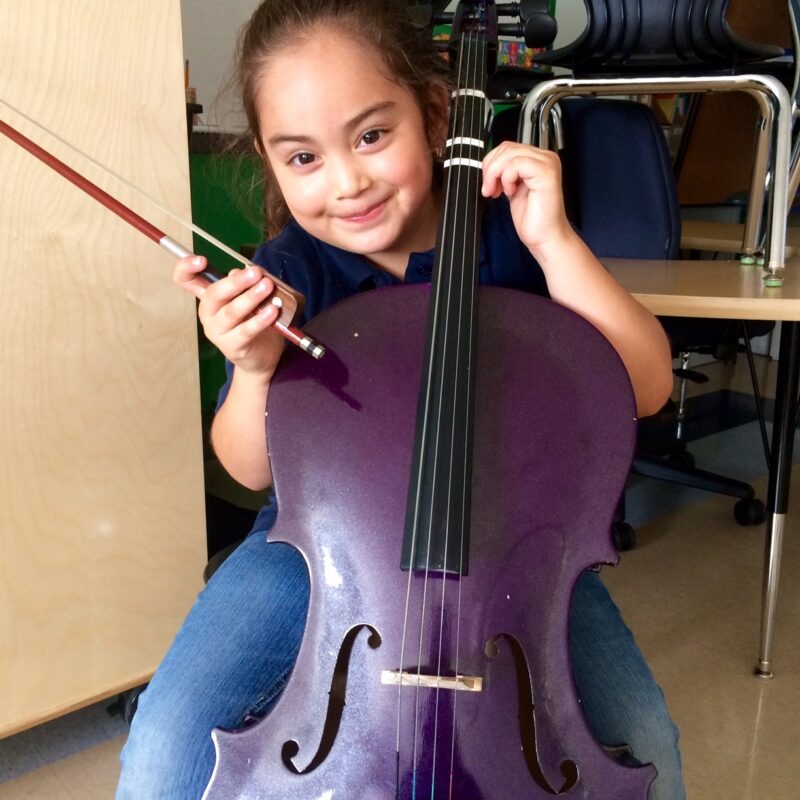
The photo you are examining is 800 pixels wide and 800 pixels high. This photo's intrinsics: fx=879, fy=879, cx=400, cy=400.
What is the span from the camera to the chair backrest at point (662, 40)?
128 centimetres

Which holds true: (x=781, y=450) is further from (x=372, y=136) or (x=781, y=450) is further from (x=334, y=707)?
(x=334, y=707)

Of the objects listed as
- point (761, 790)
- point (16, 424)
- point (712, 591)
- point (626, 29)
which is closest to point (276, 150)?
point (16, 424)

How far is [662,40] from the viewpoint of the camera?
1324 millimetres

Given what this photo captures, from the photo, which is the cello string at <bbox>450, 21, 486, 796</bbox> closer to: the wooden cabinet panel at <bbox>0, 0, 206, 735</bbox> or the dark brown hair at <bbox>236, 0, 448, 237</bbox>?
the dark brown hair at <bbox>236, 0, 448, 237</bbox>

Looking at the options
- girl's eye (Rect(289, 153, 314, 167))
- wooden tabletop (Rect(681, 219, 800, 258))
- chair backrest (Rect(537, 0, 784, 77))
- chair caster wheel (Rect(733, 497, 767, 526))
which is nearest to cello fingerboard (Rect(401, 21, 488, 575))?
girl's eye (Rect(289, 153, 314, 167))

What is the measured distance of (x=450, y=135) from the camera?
0.73 meters

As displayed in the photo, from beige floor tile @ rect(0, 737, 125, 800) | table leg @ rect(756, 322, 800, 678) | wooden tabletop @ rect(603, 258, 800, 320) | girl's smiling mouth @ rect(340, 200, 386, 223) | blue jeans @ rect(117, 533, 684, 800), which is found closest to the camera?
blue jeans @ rect(117, 533, 684, 800)

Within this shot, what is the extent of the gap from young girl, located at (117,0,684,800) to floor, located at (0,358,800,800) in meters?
0.53

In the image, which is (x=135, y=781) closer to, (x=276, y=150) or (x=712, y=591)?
(x=276, y=150)

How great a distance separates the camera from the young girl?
651 millimetres

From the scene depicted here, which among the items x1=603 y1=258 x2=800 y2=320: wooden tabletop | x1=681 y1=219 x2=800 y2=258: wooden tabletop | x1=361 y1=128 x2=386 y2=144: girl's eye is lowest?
x1=681 y1=219 x2=800 y2=258: wooden tabletop

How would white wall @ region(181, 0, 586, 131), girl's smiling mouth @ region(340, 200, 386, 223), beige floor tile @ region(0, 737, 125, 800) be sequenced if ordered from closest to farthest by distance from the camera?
girl's smiling mouth @ region(340, 200, 386, 223) < beige floor tile @ region(0, 737, 125, 800) < white wall @ region(181, 0, 586, 131)

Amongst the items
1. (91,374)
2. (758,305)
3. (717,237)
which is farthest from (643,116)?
(91,374)

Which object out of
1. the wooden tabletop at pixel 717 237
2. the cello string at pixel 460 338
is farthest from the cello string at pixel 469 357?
the wooden tabletop at pixel 717 237
